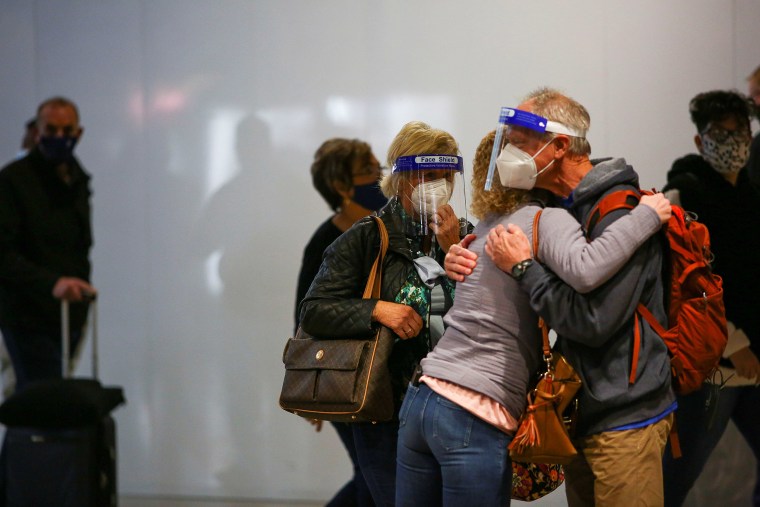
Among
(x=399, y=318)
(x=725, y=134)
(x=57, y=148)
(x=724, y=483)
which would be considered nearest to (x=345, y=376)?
(x=399, y=318)

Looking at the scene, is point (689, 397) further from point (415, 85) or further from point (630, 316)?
point (415, 85)

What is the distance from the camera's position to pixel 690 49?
4082 millimetres

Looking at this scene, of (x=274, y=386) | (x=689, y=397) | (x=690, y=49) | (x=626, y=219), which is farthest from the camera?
(x=274, y=386)

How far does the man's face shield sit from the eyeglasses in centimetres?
118

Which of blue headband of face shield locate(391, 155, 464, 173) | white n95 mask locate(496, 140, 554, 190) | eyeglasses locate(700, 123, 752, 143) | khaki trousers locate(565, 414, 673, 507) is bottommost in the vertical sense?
khaki trousers locate(565, 414, 673, 507)

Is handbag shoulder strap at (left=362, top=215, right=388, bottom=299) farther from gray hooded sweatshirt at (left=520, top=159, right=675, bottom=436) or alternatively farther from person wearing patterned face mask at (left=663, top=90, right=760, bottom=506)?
person wearing patterned face mask at (left=663, top=90, right=760, bottom=506)

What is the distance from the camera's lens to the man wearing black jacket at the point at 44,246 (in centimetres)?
455

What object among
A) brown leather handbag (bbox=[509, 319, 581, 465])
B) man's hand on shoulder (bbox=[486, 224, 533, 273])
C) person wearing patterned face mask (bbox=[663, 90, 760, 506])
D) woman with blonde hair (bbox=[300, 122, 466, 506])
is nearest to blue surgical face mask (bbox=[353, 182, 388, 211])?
woman with blonde hair (bbox=[300, 122, 466, 506])

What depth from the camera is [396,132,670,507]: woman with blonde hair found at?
6.80 feet

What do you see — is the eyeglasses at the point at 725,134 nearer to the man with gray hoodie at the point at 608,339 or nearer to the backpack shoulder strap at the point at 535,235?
the man with gray hoodie at the point at 608,339

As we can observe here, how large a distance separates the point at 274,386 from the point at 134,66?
1915mm

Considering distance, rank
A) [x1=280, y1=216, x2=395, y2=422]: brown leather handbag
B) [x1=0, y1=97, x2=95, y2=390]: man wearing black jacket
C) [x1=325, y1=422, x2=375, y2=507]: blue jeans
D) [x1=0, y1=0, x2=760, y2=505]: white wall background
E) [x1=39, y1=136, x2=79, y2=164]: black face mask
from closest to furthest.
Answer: [x1=280, y1=216, x2=395, y2=422]: brown leather handbag → [x1=325, y1=422, x2=375, y2=507]: blue jeans → [x1=0, y1=0, x2=760, y2=505]: white wall background → [x1=0, y1=97, x2=95, y2=390]: man wearing black jacket → [x1=39, y1=136, x2=79, y2=164]: black face mask

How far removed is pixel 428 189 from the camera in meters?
2.68

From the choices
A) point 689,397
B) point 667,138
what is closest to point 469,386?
point 689,397
